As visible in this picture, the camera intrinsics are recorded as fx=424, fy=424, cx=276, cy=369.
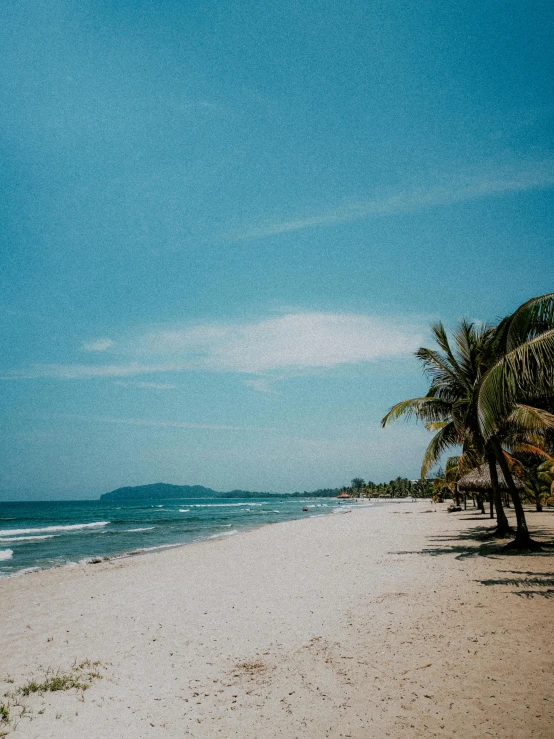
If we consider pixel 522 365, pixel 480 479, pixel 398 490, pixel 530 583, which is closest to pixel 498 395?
pixel 522 365

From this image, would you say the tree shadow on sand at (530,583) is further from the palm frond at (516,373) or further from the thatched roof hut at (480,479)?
the thatched roof hut at (480,479)

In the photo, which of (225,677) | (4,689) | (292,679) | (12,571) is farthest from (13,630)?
(12,571)

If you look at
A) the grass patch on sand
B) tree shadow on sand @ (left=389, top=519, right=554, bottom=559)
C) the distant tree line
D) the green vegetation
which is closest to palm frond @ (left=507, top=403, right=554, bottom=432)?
the green vegetation

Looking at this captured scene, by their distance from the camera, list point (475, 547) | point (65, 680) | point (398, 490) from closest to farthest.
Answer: point (65, 680)
point (475, 547)
point (398, 490)

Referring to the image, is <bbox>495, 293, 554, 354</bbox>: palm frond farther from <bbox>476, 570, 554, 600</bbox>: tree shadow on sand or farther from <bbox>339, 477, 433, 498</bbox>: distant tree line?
<bbox>339, 477, 433, 498</bbox>: distant tree line

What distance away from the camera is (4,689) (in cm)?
527

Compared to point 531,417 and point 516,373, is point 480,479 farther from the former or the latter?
point 516,373

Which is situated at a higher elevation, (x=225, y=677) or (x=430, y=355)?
(x=430, y=355)

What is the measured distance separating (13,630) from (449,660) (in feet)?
25.8

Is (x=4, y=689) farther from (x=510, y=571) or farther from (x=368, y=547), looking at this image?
(x=368, y=547)

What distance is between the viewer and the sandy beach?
396cm

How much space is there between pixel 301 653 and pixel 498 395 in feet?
19.1

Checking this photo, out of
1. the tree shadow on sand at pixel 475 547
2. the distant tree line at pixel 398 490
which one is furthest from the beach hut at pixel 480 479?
the distant tree line at pixel 398 490

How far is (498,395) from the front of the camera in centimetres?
829
